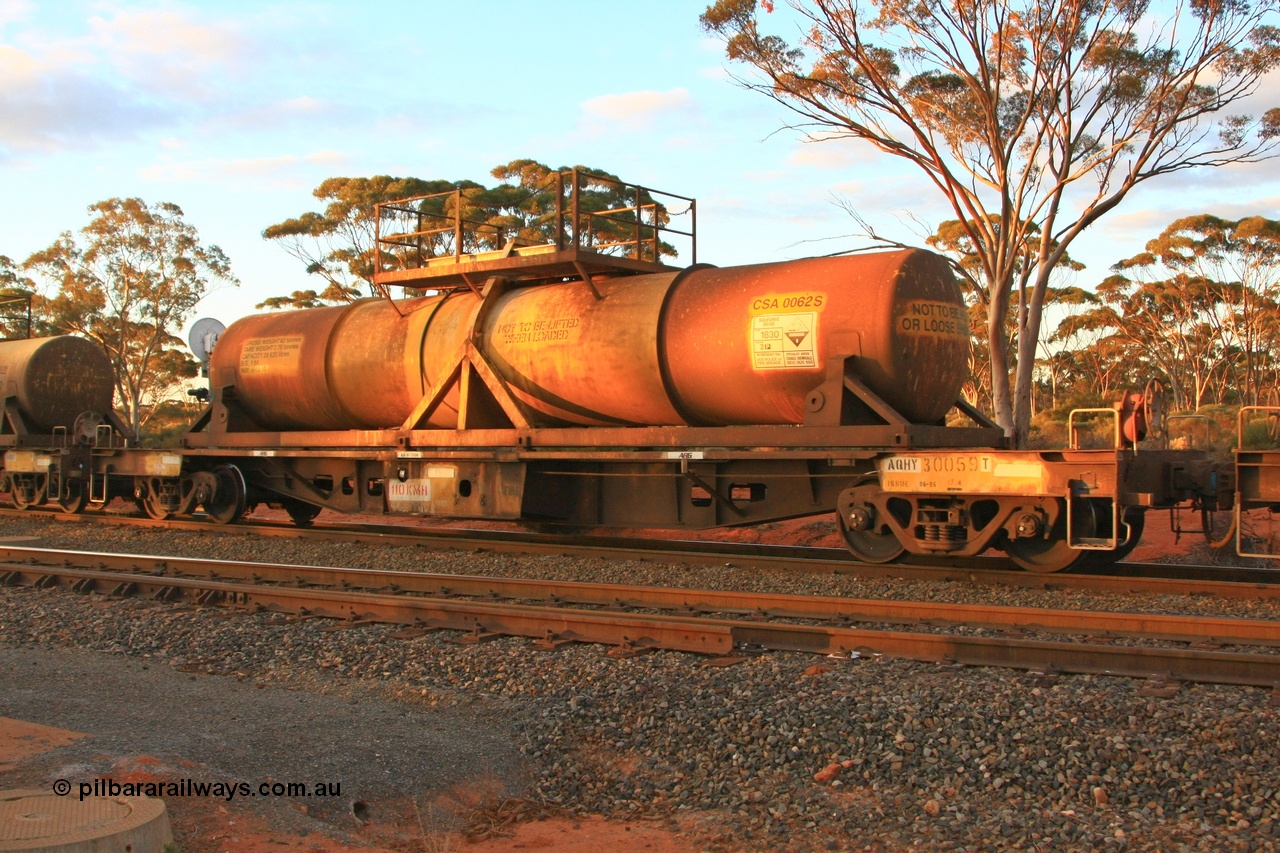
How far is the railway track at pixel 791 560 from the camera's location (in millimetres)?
9086

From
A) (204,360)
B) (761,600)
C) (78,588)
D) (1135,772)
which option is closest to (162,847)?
(1135,772)

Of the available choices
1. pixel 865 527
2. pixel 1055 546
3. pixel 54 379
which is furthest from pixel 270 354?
pixel 1055 546

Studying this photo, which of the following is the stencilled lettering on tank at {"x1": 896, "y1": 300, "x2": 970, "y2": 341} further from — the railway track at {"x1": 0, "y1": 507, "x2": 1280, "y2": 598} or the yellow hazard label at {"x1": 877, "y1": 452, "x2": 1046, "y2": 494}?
the railway track at {"x1": 0, "y1": 507, "x2": 1280, "y2": 598}

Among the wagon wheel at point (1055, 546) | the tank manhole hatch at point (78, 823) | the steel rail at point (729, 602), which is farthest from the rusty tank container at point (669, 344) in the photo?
the tank manhole hatch at point (78, 823)

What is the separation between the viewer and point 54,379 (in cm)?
1905

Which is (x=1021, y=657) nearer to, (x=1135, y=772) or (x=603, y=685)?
(x=1135, y=772)

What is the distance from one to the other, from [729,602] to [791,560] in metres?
2.31

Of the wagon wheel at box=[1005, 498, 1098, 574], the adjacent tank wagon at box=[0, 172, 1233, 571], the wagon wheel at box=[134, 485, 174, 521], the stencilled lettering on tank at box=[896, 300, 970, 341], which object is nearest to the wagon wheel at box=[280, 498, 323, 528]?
the adjacent tank wagon at box=[0, 172, 1233, 571]

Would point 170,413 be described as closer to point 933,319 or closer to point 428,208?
point 428,208

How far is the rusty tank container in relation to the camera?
1011 cm

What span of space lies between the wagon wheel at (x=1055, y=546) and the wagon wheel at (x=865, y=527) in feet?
3.43

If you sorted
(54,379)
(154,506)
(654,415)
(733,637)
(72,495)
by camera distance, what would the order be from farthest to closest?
1. (54,379)
2. (72,495)
3. (154,506)
4. (654,415)
5. (733,637)

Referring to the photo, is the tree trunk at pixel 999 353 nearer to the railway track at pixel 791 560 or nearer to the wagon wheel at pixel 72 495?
the railway track at pixel 791 560

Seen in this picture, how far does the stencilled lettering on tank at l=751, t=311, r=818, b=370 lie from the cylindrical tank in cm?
1403
